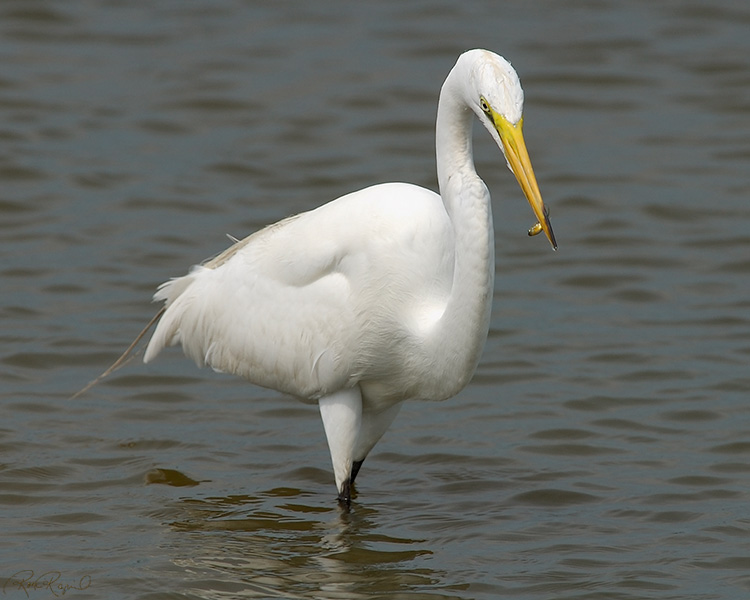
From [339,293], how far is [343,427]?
1.87 feet

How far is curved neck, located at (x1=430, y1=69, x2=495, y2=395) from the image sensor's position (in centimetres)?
473

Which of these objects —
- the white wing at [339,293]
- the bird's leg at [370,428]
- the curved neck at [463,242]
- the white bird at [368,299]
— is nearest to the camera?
the curved neck at [463,242]

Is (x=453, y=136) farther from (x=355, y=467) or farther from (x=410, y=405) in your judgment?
(x=410, y=405)

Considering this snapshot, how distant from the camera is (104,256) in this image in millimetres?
8992

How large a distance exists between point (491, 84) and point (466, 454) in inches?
98.8

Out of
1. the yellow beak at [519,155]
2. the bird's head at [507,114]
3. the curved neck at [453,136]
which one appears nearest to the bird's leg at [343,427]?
the curved neck at [453,136]

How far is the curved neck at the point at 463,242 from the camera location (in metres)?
4.73

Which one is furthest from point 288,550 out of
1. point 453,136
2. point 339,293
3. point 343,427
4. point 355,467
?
point 453,136

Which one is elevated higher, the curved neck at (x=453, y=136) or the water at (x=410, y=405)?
the curved neck at (x=453, y=136)

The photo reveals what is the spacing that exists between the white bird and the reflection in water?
8.3 inches

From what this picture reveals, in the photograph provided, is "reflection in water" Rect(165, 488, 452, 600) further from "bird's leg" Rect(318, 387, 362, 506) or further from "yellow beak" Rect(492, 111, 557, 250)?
"yellow beak" Rect(492, 111, 557, 250)

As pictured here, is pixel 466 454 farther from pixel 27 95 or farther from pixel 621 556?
pixel 27 95

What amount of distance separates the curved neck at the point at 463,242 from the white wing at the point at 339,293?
8.5 inches

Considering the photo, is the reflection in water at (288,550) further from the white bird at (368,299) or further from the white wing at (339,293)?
the white wing at (339,293)
